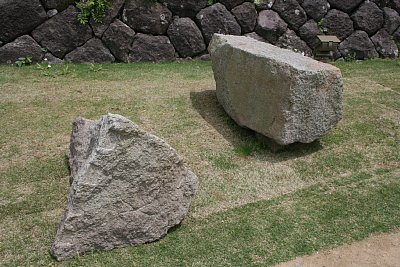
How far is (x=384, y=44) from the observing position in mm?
7168

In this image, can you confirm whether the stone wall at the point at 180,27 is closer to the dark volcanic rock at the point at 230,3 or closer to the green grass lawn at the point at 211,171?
the dark volcanic rock at the point at 230,3

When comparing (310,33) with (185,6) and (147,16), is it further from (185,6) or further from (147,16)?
(147,16)

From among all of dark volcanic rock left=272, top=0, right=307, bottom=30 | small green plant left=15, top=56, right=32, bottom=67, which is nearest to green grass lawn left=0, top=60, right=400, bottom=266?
small green plant left=15, top=56, right=32, bottom=67

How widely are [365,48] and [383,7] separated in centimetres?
77

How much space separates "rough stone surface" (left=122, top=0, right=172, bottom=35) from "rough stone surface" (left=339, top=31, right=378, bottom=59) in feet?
9.51

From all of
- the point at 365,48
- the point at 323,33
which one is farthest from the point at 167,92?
the point at 365,48

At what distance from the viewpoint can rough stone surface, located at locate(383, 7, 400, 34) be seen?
7.13 meters

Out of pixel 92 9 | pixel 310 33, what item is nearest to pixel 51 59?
pixel 92 9

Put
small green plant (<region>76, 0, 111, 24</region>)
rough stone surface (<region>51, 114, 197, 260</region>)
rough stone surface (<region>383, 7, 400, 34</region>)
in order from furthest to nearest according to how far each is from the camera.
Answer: rough stone surface (<region>383, 7, 400, 34</region>) → small green plant (<region>76, 0, 111, 24</region>) → rough stone surface (<region>51, 114, 197, 260</region>)

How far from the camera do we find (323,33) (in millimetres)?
6930

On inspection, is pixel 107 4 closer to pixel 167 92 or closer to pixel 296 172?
pixel 167 92

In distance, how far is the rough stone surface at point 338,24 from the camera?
6.92 meters

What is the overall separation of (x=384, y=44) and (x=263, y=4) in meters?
2.22

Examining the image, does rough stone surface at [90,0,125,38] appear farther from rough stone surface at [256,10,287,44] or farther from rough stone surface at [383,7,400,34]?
rough stone surface at [383,7,400,34]
